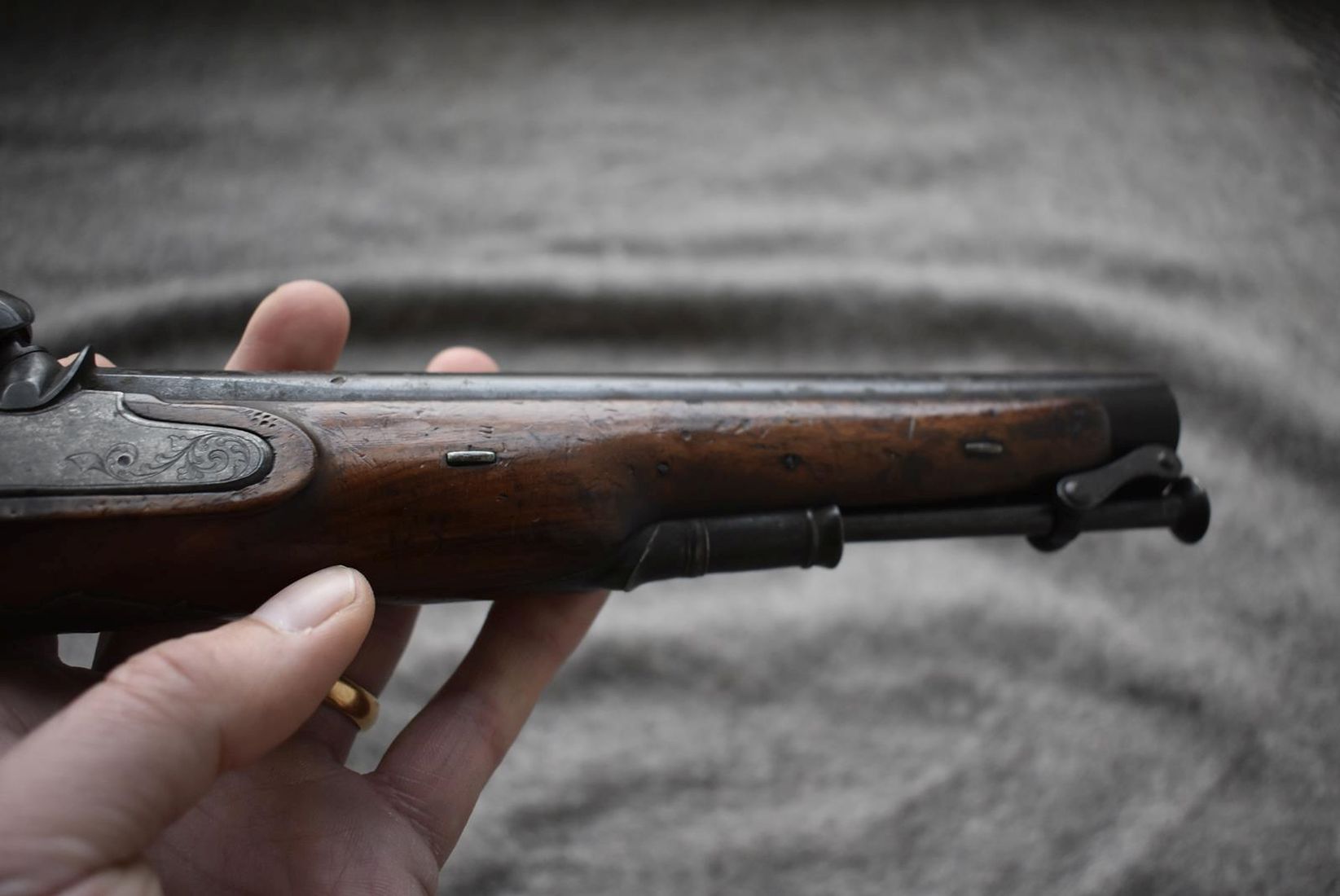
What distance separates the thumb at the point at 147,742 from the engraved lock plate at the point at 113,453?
23 centimetres

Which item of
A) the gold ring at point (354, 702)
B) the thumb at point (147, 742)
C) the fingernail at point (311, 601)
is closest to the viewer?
the thumb at point (147, 742)

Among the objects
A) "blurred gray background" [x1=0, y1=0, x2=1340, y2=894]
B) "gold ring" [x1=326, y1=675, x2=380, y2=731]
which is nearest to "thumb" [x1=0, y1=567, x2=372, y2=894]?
"gold ring" [x1=326, y1=675, x2=380, y2=731]

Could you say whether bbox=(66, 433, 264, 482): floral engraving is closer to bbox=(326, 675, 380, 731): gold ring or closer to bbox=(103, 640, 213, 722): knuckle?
bbox=(103, 640, 213, 722): knuckle

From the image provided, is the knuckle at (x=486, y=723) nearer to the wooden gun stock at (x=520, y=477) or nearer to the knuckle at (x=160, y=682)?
the wooden gun stock at (x=520, y=477)

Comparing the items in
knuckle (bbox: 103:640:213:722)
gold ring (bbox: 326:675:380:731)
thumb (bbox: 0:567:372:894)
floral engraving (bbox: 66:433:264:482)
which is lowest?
gold ring (bbox: 326:675:380:731)

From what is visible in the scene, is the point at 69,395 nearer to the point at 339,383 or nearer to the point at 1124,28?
the point at 339,383

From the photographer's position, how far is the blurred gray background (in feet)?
6.60

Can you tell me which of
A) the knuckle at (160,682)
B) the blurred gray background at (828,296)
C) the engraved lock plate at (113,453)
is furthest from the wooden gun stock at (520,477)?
the blurred gray background at (828,296)

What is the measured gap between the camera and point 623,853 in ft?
6.36

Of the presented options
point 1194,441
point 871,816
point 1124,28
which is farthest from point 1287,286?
point 871,816

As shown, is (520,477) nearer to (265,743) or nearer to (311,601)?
(311,601)

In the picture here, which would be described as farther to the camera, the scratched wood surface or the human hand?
the scratched wood surface

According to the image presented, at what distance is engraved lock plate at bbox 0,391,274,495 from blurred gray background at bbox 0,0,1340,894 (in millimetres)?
1028

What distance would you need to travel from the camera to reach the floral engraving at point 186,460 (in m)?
1.21
